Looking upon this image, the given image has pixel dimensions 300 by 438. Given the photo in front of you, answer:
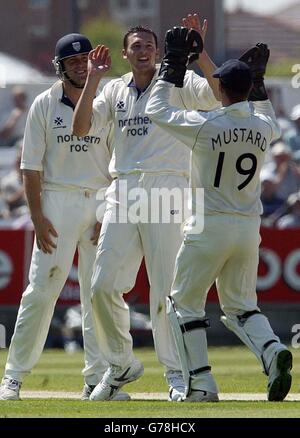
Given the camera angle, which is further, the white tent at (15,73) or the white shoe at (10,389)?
the white tent at (15,73)

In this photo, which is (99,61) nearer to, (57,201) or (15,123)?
(57,201)

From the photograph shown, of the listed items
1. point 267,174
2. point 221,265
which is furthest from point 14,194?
point 221,265

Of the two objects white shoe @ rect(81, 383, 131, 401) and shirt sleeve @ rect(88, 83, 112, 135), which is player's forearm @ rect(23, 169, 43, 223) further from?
white shoe @ rect(81, 383, 131, 401)

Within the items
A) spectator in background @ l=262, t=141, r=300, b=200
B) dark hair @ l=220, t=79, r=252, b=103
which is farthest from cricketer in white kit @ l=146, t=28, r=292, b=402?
spectator in background @ l=262, t=141, r=300, b=200

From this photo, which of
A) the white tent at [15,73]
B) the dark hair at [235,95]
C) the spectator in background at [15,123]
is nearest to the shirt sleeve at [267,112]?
the dark hair at [235,95]

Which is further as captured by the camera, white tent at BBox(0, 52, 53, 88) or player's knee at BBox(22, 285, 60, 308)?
white tent at BBox(0, 52, 53, 88)

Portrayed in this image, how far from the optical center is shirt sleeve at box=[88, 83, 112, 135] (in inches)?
346

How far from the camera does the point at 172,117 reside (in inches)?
320

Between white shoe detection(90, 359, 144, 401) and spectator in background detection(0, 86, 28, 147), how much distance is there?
35.7ft

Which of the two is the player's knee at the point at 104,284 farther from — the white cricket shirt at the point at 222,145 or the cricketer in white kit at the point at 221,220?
the white cricket shirt at the point at 222,145

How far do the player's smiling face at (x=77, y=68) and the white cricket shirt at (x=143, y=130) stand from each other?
0.93 ft

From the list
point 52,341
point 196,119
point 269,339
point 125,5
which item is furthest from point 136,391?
point 125,5

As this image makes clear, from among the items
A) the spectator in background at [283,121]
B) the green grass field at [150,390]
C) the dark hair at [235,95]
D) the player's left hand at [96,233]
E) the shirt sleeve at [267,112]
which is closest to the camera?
the green grass field at [150,390]

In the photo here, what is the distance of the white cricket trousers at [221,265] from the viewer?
26.8ft
